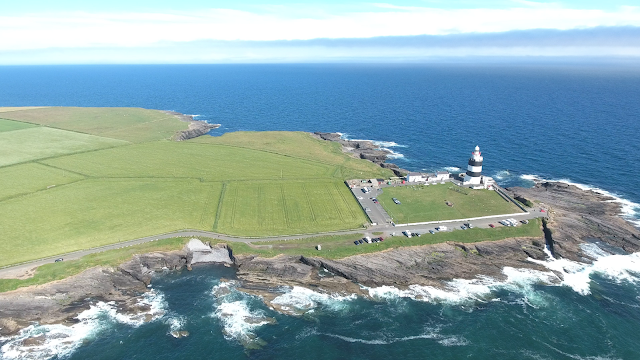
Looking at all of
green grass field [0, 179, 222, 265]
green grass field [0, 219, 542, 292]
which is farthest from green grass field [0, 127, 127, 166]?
green grass field [0, 219, 542, 292]

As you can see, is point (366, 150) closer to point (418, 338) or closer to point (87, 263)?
point (418, 338)

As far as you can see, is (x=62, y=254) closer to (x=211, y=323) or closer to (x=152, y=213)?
(x=152, y=213)

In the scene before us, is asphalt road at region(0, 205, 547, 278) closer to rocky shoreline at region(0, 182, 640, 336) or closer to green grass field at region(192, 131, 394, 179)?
rocky shoreline at region(0, 182, 640, 336)

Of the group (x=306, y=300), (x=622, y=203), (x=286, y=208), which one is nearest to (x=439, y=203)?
(x=286, y=208)

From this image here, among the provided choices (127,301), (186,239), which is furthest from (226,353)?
(186,239)

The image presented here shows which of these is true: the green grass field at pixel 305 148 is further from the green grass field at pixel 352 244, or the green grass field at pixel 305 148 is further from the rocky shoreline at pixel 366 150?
the green grass field at pixel 352 244

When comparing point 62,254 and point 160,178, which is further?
point 160,178
